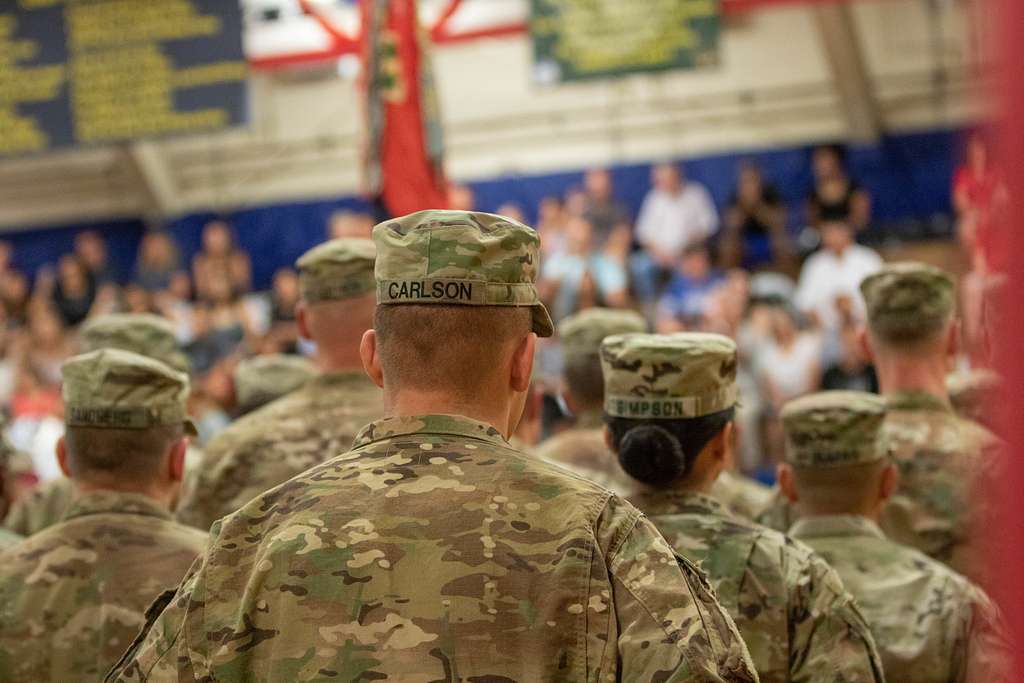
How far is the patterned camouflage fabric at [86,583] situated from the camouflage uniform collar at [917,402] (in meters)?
2.00

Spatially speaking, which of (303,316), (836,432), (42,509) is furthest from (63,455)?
(836,432)

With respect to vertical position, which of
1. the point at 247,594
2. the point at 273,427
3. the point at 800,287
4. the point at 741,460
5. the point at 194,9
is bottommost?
the point at 741,460

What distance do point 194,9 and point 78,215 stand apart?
7.08 m

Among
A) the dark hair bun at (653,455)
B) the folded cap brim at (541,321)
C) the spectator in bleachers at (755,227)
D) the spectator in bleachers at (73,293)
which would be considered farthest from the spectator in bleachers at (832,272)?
the folded cap brim at (541,321)

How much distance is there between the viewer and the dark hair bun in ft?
9.69

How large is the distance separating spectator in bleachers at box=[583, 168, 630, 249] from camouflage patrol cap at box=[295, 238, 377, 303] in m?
8.86

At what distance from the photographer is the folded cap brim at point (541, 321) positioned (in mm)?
2117

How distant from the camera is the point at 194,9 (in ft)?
33.7

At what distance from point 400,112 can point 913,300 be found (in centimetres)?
388

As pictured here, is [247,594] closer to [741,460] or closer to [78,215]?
[741,460]

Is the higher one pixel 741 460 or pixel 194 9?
pixel 194 9

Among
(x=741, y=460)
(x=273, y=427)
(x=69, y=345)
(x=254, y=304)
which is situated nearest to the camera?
(x=273, y=427)

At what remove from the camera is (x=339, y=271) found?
13.1ft

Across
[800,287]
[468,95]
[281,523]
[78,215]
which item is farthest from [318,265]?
[78,215]
